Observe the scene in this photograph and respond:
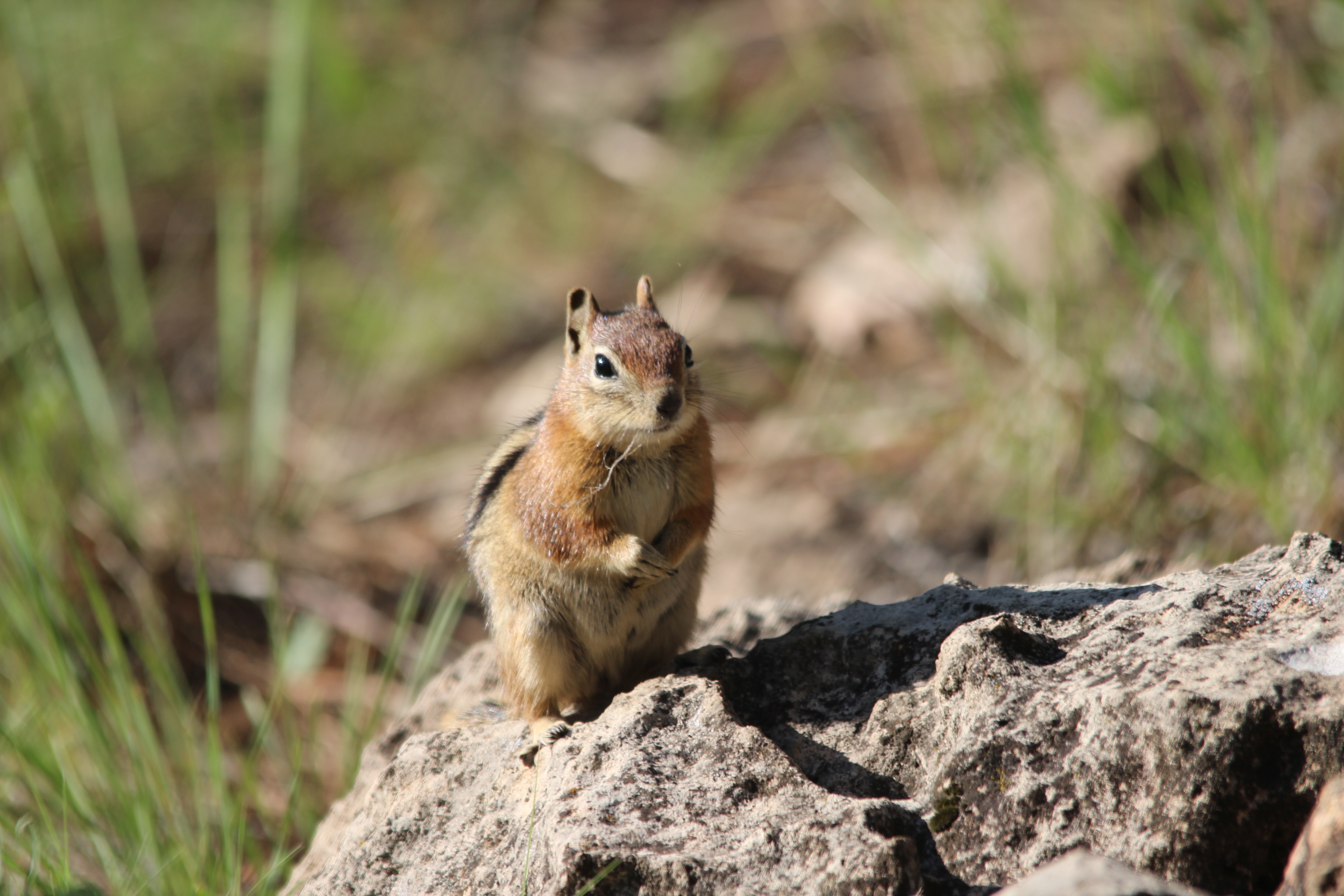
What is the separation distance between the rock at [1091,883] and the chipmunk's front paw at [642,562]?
1.31m

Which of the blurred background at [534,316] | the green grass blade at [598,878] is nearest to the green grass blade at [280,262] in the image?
the blurred background at [534,316]

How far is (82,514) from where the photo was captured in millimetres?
5371

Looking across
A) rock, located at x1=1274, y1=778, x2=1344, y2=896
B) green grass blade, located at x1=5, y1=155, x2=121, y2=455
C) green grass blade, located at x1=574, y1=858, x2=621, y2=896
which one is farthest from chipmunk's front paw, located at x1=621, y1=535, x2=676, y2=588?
green grass blade, located at x1=5, y1=155, x2=121, y2=455

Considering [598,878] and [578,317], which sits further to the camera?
[578,317]

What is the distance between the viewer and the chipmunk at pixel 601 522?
120 inches

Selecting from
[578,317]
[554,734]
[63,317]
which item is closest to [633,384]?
[578,317]

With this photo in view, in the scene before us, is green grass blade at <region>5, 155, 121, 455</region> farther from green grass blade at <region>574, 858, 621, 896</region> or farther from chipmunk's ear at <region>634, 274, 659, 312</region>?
green grass blade at <region>574, 858, 621, 896</region>

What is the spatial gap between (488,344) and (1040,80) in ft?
13.8

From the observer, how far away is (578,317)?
336 cm

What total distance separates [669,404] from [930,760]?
40.6 inches

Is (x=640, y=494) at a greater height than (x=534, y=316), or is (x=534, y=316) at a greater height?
(x=640, y=494)

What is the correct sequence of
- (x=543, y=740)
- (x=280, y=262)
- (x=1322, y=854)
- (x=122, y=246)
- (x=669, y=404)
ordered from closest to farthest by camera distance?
(x=1322, y=854), (x=543, y=740), (x=669, y=404), (x=122, y=246), (x=280, y=262)

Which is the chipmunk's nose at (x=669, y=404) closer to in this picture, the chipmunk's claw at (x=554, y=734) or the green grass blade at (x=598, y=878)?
the chipmunk's claw at (x=554, y=734)

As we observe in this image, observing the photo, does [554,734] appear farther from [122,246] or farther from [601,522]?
[122,246]
